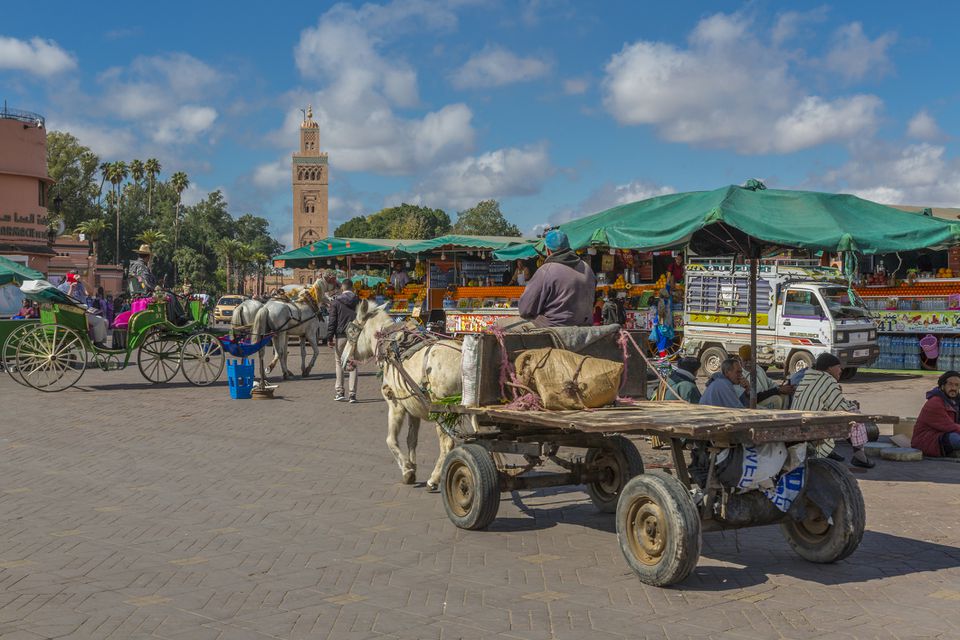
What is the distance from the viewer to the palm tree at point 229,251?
93.0 meters

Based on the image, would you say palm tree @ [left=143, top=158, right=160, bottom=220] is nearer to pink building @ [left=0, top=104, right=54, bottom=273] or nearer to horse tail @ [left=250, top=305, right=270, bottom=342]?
pink building @ [left=0, top=104, right=54, bottom=273]

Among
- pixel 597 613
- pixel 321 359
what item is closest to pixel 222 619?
pixel 597 613

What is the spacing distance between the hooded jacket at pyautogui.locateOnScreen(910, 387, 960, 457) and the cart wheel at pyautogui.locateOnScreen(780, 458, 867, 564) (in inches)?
204

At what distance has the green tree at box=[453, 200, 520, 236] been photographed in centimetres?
9631

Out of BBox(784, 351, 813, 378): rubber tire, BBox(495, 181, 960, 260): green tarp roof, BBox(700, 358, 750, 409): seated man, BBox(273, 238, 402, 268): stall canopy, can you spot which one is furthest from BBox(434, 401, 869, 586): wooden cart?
BBox(273, 238, 402, 268): stall canopy

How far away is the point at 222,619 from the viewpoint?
17.3 feet

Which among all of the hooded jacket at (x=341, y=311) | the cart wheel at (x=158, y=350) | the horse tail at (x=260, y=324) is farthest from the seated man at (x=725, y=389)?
the cart wheel at (x=158, y=350)

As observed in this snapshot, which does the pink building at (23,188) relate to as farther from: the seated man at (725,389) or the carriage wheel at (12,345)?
the seated man at (725,389)

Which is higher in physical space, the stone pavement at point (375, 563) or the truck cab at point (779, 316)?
the truck cab at point (779, 316)

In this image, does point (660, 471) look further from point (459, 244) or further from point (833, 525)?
point (459, 244)

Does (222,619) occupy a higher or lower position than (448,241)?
lower

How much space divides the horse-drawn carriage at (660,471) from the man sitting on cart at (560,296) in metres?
0.53

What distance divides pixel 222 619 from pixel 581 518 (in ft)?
11.5

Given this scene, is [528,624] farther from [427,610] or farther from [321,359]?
[321,359]
